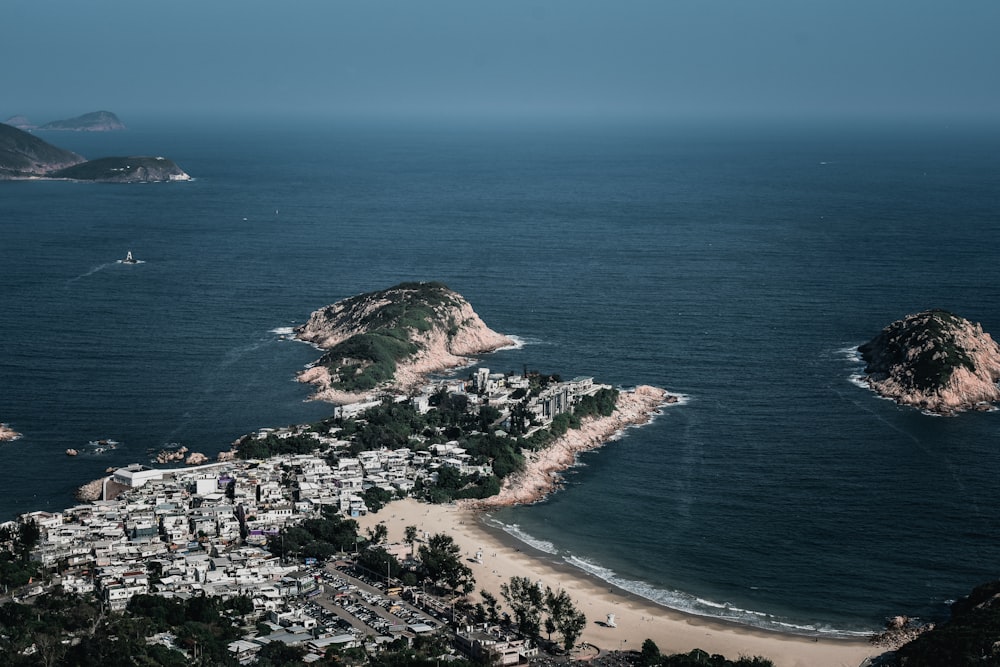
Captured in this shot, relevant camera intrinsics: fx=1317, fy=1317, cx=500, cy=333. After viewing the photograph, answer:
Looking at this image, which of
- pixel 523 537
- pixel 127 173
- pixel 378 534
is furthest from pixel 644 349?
pixel 127 173

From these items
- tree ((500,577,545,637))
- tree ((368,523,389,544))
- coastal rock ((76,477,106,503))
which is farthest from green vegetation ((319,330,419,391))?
tree ((500,577,545,637))

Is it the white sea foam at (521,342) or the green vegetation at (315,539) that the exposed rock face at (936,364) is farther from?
the green vegetation at (315,539)

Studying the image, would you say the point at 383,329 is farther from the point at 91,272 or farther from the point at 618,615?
the point at 618,615

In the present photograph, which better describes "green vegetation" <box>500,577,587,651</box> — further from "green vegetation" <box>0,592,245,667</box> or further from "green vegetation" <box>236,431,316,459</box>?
"green vegetation" <box>236,431,316,459</box>

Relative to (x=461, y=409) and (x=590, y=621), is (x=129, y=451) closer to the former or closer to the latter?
(x=461, y=409)

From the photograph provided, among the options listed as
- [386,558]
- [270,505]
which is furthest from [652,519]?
[270,505]

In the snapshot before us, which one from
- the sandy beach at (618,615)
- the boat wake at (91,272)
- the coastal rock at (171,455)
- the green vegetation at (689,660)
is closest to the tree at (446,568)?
the sandy beach at (618,615)

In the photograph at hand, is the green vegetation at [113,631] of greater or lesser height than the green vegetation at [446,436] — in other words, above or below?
below
